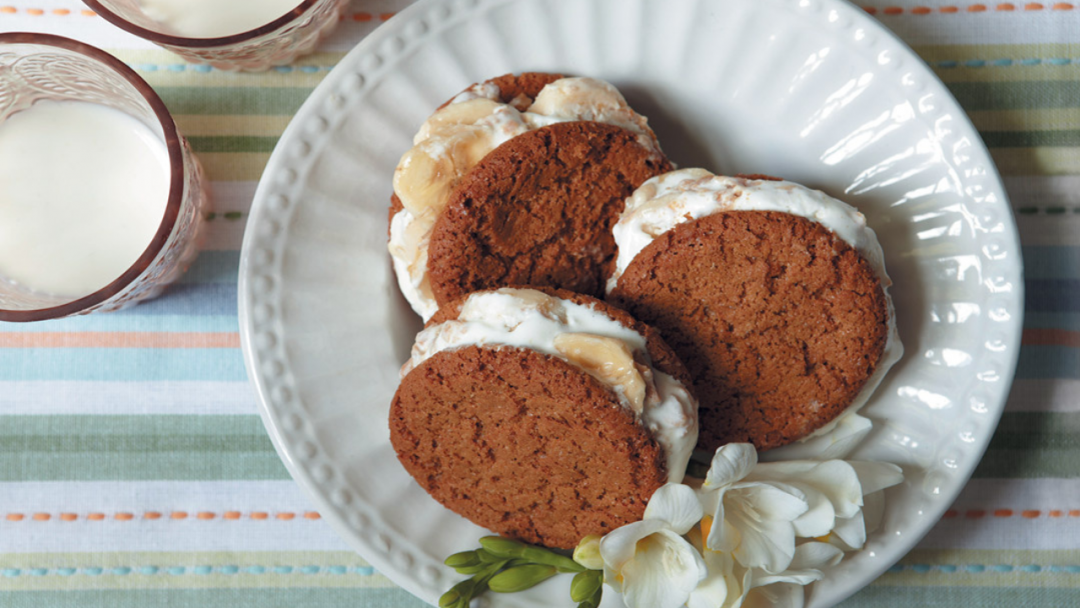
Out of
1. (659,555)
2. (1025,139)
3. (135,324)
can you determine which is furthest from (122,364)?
(1025,139)

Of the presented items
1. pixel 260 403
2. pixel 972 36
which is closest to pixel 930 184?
pixel 972 36

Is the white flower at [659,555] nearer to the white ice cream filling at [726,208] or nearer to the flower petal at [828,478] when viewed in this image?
the flower petal at [828,478]

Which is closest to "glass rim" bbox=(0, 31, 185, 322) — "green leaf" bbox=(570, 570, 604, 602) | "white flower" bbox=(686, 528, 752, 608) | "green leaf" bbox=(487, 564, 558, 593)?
"green leaf" bbox=(487, 564, 558, 593)

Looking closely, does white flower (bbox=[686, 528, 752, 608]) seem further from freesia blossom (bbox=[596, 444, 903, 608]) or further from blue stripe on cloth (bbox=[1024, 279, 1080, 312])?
blue stripe on cloth (bbox=[1024, 279, 1080, 312])

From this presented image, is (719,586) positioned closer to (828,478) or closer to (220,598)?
(828,478)

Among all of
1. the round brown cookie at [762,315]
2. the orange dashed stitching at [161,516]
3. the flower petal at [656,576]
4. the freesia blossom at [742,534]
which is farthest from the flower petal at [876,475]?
the orange dashed stitching at [161,516]

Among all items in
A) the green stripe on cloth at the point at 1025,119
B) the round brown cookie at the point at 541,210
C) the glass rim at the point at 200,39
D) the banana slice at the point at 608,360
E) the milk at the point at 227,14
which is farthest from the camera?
the green stripe on cloth at the point at 1025,119

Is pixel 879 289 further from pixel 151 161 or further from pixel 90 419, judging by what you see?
pixel 90 419
